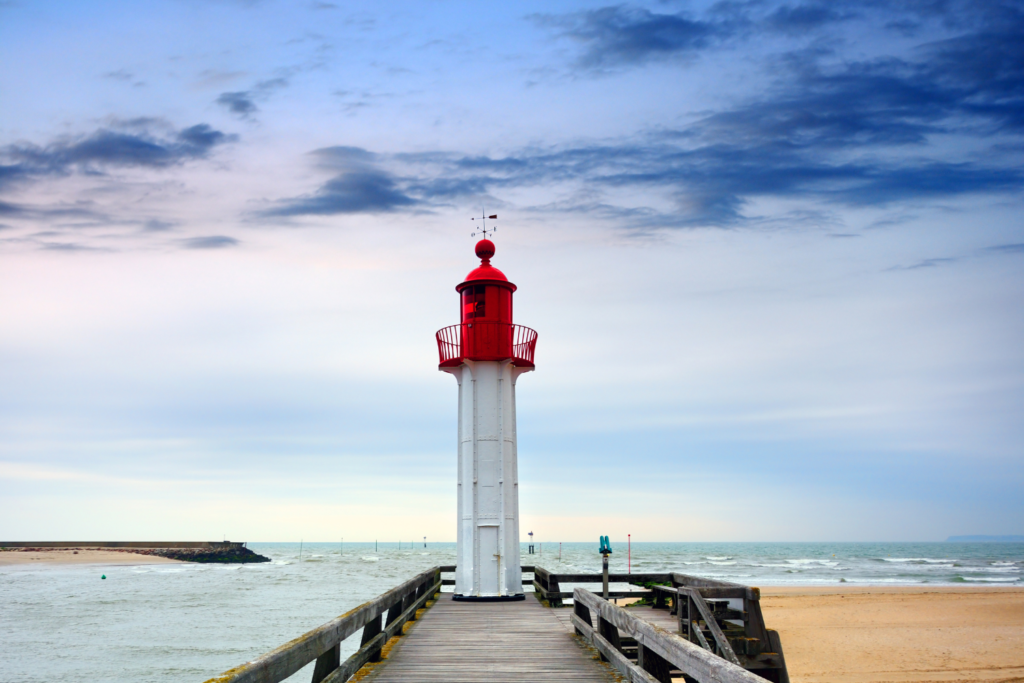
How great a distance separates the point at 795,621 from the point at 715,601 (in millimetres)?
18862

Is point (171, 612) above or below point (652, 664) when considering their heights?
below

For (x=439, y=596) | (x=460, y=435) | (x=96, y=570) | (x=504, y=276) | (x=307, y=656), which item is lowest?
(x=96, y=570)

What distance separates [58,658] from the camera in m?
19.7

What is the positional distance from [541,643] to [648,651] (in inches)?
121

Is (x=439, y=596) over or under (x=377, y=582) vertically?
over

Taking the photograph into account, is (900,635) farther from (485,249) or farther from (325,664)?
(325,664)

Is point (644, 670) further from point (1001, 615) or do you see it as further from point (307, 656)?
point (1001, 615)

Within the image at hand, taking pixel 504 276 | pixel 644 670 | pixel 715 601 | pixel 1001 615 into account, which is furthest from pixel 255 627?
pixel 1001 615

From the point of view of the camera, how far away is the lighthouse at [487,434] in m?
14.3

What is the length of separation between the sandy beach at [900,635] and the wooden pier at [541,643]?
26.0 feet

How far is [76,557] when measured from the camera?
80.0m

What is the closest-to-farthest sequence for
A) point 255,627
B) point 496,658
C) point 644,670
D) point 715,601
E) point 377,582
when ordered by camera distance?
point 644,670, point 496,658, point 715,601, point 255,627, point 377,582

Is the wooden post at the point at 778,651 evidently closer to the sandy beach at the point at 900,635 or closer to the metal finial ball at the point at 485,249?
the sandy beach at the point at 900,635


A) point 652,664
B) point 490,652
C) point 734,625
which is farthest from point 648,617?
point 652,664
